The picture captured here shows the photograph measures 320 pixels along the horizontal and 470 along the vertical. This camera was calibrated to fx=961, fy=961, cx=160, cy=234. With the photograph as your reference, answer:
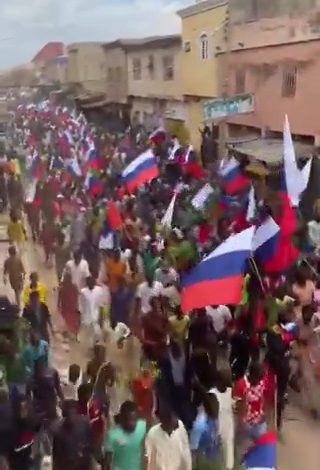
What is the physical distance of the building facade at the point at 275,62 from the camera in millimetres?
18469

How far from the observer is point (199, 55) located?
26156 millimetres

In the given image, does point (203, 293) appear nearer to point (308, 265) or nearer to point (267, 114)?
point (308, 265)

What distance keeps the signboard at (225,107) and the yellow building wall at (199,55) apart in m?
8.74

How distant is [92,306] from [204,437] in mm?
3558

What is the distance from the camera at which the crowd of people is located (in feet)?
19.0

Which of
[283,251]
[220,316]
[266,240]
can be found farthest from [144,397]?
[283,251]

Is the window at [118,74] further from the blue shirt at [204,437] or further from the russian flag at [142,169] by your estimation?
the blue shirt at [204,437]

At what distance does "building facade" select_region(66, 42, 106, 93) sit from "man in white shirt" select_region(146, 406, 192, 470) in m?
38.2

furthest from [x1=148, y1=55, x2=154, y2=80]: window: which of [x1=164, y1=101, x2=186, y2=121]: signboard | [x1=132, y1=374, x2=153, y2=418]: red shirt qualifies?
[x1=132, y1=374, x2=153, y2=418]: red shirt

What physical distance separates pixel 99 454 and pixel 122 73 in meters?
34.3

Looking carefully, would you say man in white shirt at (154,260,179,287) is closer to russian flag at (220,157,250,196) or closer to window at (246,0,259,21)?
russian flag at (220,157,250,196)

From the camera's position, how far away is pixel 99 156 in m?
21.3

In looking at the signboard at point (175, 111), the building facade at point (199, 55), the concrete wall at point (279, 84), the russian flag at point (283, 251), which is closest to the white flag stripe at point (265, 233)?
the russian flag at point (283, 251)

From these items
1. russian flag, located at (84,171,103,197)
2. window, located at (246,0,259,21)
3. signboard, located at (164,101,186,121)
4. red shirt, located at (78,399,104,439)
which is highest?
window, located at (246,0,259,21)
